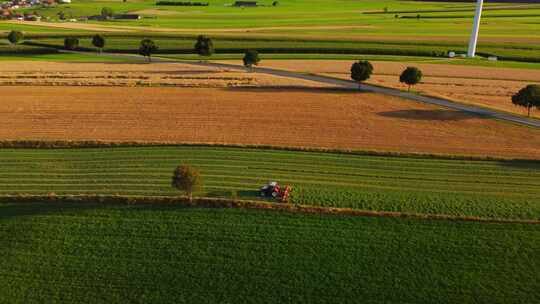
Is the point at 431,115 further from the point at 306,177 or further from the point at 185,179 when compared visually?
the point at 185,179

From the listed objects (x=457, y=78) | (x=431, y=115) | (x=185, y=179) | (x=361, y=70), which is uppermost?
(x=361, y=70)

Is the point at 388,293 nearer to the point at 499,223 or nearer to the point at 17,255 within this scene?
the point at 499,223

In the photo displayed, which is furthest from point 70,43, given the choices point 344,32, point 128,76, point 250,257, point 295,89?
point 250,257

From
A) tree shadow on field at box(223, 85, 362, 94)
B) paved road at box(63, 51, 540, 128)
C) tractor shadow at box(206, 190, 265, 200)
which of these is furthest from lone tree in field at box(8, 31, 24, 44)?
tractor shadow at box(206, 190, 265, 200)

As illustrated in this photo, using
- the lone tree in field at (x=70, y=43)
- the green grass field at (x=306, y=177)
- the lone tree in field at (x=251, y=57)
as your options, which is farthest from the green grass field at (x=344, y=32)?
the green grass field at (x=306, y=177)

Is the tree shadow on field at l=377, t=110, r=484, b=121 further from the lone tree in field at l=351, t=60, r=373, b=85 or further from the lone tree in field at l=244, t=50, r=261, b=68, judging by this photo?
the lone tree in field at l=244, t=50, r=261, b=68

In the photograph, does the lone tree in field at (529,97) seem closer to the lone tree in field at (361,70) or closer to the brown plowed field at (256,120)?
the brown plowed field at (256,120)
